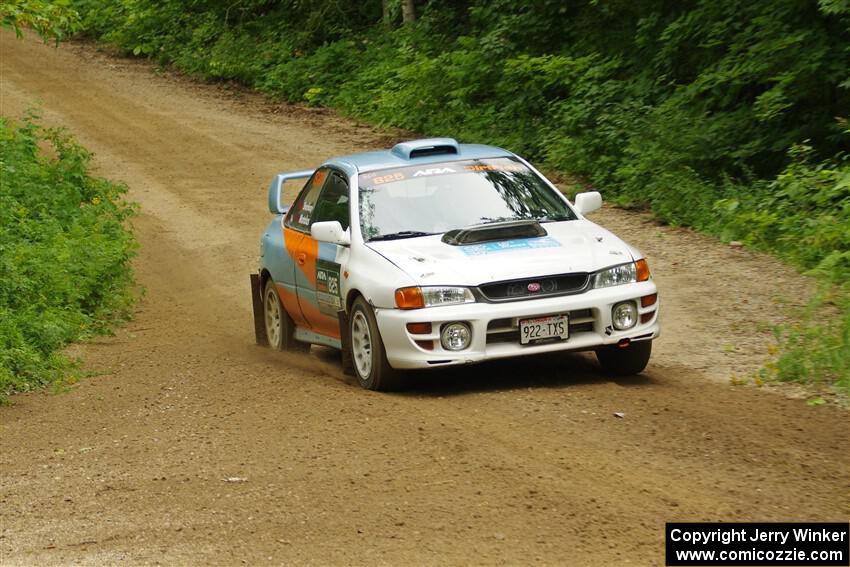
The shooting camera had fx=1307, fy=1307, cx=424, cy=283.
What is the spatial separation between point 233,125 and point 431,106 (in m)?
4.50

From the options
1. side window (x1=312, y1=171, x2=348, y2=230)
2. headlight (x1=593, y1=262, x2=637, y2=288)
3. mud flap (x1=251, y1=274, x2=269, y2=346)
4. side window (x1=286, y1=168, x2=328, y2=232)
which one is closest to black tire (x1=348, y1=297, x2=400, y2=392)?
side window (x1=312, y1=171, x2=348, y2=230)

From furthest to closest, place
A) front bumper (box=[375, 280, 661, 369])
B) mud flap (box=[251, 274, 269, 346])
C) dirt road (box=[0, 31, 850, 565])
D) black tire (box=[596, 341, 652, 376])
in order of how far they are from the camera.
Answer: mud flap (box=[251, 274, 269, 346]), black tire (box=[596, 341, 652, 376]), front bumper (box=[375, 280, 661, 369]), dirt road (box=[0, 31, 850, 565])

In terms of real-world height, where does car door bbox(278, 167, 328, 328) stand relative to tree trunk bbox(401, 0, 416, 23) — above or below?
below

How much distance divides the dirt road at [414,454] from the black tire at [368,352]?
19 cm

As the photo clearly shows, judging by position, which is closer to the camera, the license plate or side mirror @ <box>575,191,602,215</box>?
the license plate

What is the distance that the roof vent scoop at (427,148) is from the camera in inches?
399

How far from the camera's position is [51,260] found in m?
12.9

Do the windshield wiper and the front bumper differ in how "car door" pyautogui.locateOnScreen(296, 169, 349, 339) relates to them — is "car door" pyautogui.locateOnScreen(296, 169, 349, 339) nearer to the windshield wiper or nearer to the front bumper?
the windshield wiper

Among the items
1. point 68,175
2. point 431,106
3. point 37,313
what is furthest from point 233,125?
point 37,313

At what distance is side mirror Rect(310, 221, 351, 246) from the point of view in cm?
948

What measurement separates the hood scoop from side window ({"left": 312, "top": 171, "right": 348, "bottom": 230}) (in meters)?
1.03

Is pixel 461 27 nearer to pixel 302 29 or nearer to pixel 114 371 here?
pixel 302 29

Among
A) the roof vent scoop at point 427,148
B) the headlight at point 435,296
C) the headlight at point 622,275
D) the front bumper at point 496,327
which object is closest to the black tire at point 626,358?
the front bumper at point 496,327

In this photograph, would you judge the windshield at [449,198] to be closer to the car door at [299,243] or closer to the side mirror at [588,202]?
the side mirror at [588,202]
